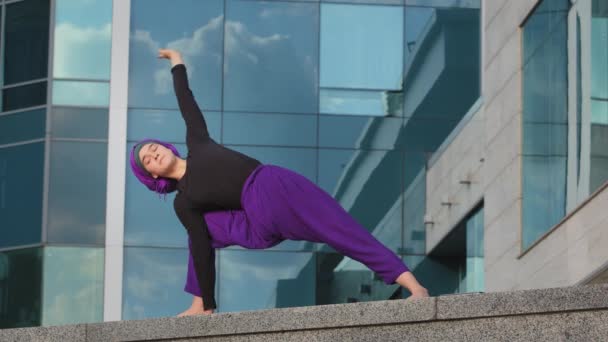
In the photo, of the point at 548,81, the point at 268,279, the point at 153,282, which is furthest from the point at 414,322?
the point at 153,282

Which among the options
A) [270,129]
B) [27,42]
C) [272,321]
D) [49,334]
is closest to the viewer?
[272,321]

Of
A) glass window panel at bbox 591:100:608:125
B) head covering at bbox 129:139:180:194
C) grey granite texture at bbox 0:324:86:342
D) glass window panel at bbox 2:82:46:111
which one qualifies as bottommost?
grey granite texture at bbox 0:324:86:342

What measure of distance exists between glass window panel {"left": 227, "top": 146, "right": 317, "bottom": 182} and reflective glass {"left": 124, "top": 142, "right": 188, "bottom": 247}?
1369mm

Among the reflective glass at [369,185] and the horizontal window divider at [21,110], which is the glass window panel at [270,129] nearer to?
the reflective glass at [369,185]

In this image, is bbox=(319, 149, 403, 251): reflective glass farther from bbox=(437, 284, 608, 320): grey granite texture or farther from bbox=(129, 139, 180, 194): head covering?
bbox=(437, 284, 608, 320): grey granite texture

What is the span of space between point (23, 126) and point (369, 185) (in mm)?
6651

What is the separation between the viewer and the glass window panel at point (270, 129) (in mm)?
32938

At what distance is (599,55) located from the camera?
22516 mm

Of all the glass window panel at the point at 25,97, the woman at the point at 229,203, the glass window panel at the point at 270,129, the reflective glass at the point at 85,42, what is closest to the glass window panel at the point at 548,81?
the glass window panel at the point at 270,129

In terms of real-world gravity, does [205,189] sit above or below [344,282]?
above

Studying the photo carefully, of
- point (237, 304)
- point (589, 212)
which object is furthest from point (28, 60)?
point (589, 212)

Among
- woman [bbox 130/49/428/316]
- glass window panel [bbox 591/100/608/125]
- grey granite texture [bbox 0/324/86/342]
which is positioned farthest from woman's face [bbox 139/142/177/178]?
glass window panel [bbox 591/100/608/125]

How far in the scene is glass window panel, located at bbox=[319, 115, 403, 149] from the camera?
33094 mm

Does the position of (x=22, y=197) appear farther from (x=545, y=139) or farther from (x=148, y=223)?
(x=545, y=139)
